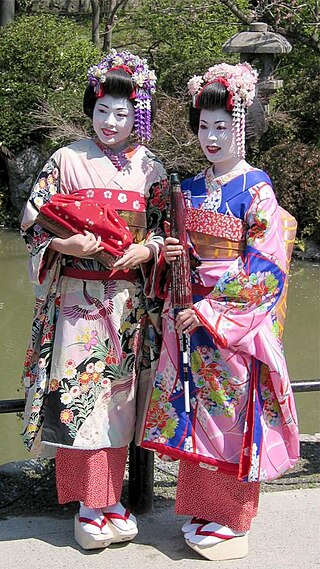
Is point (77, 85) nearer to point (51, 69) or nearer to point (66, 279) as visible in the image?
point (51, 69)

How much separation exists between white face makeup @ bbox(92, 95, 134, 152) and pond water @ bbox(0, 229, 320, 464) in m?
1.61

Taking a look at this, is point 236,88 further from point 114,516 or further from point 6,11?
point 6,11

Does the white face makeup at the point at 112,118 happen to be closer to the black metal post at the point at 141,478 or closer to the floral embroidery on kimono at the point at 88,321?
the floral embroidery on kimono at the point at 88,321

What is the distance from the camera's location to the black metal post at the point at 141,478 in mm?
2953

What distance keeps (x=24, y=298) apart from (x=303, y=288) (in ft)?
8.49

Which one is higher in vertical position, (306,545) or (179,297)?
(179,297)

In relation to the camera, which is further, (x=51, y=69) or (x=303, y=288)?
(x=51, y=69)

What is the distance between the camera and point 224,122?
2.60 m

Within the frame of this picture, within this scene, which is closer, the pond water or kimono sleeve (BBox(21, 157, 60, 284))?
kimono sleeve (BBox(21, 157, 60, 284))

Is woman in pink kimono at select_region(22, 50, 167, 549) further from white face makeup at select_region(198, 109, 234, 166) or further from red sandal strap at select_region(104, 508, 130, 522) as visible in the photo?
white face makeup at select_region(198, 109, 234, 166)

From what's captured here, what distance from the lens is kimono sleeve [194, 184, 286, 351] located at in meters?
2.51

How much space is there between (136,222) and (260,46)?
6.41 meters

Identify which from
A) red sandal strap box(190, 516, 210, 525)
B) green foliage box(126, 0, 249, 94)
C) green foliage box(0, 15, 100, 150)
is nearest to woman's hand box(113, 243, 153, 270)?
red sandal strap box(190, 516, 210, 525)

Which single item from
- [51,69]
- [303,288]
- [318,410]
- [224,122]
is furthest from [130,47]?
[224,122]
